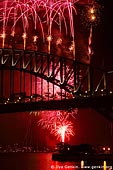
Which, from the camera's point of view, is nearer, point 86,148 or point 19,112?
point 19,112

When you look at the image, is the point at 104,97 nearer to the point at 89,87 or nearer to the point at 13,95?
the point at 89,87

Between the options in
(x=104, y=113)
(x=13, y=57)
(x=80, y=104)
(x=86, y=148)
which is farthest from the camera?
(x=86, y=148)

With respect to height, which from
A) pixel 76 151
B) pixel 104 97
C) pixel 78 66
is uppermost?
pixel 78 66

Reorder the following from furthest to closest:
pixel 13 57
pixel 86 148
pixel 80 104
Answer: pixel 86 148 < pixel 13 57 < pixel 80 104

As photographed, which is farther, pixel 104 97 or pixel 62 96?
pixel 62 96

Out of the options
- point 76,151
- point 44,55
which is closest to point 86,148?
point 76,151

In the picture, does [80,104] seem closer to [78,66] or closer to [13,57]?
[78,66]

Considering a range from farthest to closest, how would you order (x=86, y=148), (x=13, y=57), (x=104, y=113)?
(x=86, y=148) → (x=13, y=57) → (x=104, y=113)

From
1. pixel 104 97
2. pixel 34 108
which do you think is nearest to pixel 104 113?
Result: pixel 104 97

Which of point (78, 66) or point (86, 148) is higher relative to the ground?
point (78, 66)
